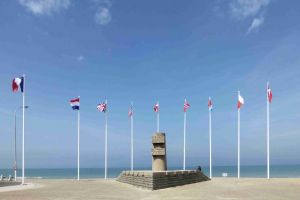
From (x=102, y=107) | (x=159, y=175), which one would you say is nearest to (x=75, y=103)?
(x=102, y=107)

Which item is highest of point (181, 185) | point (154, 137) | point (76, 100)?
point (76, 100)

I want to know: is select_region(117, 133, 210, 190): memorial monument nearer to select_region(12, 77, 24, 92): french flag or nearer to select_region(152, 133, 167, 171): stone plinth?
select_region(152, 133, 167, 171): stone plinth

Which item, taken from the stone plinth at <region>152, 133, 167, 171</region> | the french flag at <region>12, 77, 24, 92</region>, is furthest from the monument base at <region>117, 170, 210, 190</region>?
the french flag at <region>12, 77, 24, 92</region>

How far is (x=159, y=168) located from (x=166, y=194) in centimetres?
1344

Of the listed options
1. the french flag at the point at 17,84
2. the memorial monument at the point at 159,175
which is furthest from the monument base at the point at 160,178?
the french flag at the point at 17,84

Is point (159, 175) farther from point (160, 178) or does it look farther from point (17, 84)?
point (17, 84)

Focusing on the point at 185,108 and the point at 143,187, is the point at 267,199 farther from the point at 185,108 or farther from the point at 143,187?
the point at 185,108

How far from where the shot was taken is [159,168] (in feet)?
144

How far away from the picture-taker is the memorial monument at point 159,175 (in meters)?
34.7

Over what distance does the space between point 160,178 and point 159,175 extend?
24cm

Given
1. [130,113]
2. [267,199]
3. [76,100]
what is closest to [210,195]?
[267,199]

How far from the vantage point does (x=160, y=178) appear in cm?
3506

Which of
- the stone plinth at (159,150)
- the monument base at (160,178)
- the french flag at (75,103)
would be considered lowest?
the monument base at (160,178)

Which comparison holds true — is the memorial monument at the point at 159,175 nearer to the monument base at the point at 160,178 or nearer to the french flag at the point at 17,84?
the monument base at the point at 160,178
